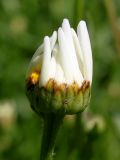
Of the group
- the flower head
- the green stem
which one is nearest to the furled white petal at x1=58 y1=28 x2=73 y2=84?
the flower head

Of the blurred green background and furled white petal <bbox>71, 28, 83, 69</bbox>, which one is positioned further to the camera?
the blurred green background

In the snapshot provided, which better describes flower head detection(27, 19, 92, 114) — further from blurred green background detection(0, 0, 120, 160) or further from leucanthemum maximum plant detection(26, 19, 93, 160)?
blurred green background detection(0, 0, 120, 160)

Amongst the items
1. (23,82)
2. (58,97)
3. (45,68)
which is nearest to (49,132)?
(58,97)

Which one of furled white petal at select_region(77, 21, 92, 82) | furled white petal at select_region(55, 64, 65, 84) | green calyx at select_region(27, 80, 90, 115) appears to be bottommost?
green calyx at select_region(27, 80, 90, 115)

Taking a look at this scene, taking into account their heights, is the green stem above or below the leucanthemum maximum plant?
below

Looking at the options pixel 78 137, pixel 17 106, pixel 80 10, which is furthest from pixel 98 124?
pixel 17 106

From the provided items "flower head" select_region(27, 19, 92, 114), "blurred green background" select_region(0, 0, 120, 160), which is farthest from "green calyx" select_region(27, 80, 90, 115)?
"blurred green background" select_region(0, 0, 120, 160)

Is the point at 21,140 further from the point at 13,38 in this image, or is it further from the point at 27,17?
the point at 27,17
